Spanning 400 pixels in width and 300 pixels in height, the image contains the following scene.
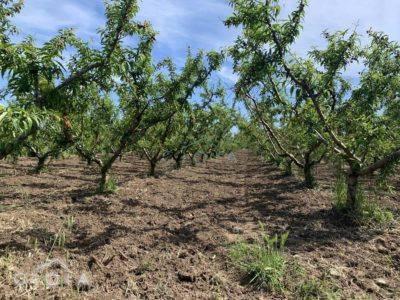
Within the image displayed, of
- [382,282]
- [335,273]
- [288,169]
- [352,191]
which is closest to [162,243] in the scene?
[335,273]

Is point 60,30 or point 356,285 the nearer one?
point 356,285

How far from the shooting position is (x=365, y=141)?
7902 mm

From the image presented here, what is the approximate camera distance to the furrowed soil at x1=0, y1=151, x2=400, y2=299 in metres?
5.10

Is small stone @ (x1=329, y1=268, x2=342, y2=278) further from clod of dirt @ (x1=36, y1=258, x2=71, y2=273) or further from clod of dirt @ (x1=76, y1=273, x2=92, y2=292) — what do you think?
clod of dirt @ (x1=36, y1=258, x2=71, y2=273)

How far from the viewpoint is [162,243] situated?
673 centimetres

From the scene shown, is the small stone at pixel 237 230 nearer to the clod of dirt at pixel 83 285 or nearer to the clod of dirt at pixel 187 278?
the clod of dirt at pixel 187 278

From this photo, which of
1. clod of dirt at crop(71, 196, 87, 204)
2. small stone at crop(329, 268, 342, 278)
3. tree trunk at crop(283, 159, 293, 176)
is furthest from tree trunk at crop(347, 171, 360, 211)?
tree trunk at crop(283, 159, 293, 176)

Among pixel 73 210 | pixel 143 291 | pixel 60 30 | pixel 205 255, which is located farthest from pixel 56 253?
pixel 60 30

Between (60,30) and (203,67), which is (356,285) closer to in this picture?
(60,30)

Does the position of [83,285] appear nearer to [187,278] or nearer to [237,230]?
[187,278]

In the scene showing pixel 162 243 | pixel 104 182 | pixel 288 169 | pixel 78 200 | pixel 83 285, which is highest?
pixel 288 169

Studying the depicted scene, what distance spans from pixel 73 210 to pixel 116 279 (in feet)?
11.3

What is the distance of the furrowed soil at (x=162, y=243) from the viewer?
510 cm

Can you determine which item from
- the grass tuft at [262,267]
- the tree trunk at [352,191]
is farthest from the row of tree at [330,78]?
the grass tuft at [262,267]
